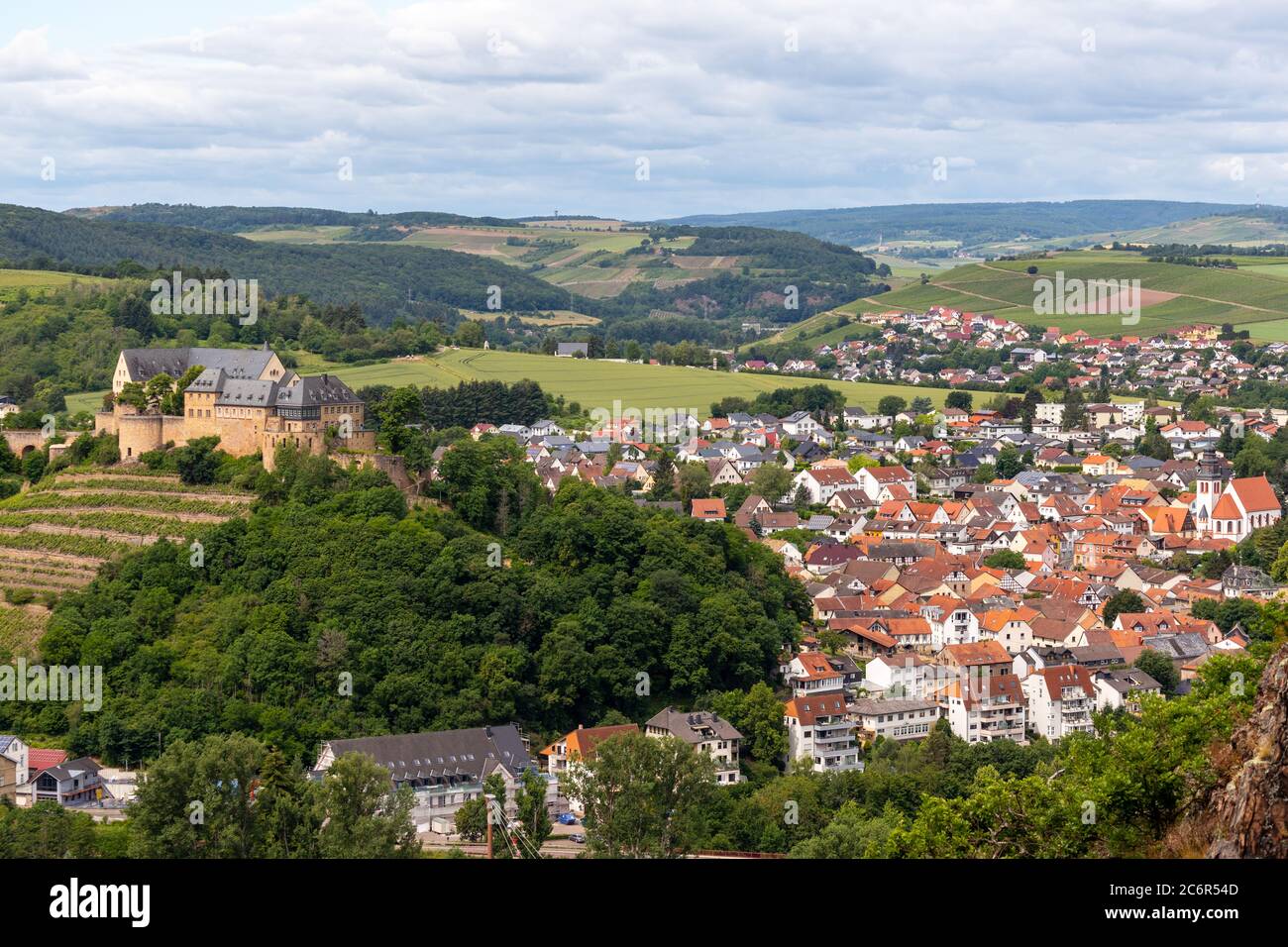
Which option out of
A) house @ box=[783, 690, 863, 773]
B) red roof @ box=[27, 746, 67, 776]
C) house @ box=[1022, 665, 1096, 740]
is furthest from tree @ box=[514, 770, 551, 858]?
house @ box=[1022, 665, 1096, 740]

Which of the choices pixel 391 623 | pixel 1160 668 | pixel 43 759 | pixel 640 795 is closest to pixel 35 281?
pixel 391 623

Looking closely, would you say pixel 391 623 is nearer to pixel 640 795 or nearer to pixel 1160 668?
pixel 640 795

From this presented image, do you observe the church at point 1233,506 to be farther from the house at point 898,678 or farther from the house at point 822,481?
the house at point 898,678

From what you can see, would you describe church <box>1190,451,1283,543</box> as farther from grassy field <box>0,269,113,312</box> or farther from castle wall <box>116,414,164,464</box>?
grassy field <box>0,269,113,312</box>
